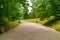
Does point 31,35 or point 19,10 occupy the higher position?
point 19,10

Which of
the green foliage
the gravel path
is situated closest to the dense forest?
the green foliage

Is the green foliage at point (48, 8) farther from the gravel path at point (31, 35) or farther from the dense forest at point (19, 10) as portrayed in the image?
the gravel path at point (31, 35)

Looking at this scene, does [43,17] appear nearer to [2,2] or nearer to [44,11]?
[44,11]

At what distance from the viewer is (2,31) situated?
13.9 m

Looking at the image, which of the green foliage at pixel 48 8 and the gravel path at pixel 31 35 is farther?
the green foliage at pixel 48 8

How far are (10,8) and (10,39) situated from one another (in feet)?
15.4

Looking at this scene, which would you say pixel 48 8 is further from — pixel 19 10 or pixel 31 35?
pixel 31 35

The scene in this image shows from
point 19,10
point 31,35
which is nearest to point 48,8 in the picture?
point 19,10

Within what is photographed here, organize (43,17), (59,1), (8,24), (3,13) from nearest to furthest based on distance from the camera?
(3,13)
(8,24)
(59,1)
(43,17)

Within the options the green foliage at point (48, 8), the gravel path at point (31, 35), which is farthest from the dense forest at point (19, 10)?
the gravel path at point (31, 35)

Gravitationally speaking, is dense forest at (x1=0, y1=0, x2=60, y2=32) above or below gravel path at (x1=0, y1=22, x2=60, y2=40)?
above

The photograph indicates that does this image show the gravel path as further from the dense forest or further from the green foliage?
the green foliage

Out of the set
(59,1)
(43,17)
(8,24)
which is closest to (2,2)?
(8,24)

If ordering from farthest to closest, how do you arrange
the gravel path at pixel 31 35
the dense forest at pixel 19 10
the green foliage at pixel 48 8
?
1. the green foliage at pixel 48 8
2. the dense forest at pixel 19 10
3. the gravel path at pixel 31 35
